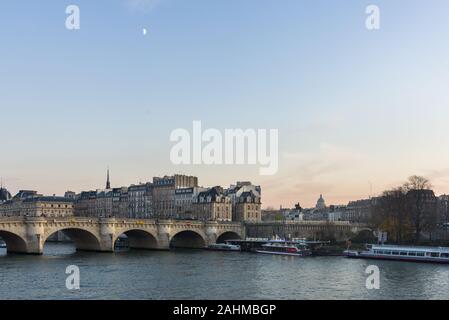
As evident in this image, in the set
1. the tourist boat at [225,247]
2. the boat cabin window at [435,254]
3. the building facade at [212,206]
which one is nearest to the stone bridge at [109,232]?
the tourist boat at [225,247]

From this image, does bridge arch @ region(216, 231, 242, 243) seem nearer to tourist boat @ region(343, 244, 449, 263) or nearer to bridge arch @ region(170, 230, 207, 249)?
bridge arch @ region(170, 230, 207, 249)

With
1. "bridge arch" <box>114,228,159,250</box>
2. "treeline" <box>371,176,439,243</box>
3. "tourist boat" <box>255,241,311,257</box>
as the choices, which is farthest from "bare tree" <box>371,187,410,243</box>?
"bridge arch" <box>114,228,159,250</box>

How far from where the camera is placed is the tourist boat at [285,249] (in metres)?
88.8

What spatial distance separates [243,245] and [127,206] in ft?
248

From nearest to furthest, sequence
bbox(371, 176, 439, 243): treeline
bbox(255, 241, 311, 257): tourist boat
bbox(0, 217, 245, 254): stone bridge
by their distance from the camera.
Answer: bbox(0, 217, 245, 254): stone bridge
bbox(255, 241, 311, 257): tourist boat
bbox(371, 176, 439, 243): treeline

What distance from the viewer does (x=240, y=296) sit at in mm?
42094

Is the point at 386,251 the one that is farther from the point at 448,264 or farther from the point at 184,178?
the point at 184,178

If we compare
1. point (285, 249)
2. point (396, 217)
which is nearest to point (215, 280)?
point (285, 249)

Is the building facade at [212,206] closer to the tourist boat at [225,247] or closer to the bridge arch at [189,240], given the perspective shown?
the bridge arch at [189,240]

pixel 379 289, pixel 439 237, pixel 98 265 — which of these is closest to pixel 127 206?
pixel 439 237

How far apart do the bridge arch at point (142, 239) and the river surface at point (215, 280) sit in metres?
27.1

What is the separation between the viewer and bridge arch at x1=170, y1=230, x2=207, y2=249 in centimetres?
10956

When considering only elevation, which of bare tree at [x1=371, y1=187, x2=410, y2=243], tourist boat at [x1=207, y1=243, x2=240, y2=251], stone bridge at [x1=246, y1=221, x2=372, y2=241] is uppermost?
bare tree at [x1=371, y1=187, x2=410, y2=243]

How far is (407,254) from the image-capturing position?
77750 mm
